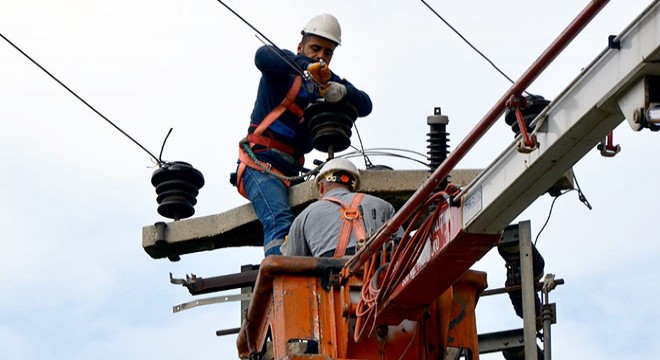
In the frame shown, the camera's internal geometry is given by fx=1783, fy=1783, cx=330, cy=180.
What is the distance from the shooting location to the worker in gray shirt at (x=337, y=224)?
1156 centimetres

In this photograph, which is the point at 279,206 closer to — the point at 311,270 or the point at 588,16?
the point at 311,270

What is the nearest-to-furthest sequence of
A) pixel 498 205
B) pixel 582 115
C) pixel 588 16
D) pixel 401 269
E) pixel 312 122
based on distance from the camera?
pixel 588 16
pixel 582 115
pixel 498 205
pixel 401 269
pixel 312 122

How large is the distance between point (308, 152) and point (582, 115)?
6.03 m

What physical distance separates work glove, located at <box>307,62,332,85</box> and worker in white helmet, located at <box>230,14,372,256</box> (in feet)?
0.93

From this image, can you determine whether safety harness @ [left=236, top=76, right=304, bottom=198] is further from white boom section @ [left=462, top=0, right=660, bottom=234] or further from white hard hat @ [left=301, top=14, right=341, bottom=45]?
white boom section @ [left=462, top=0, right=660, bottom=234]

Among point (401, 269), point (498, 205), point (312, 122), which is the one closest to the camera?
point (498, 205)

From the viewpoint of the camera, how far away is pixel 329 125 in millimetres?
13914

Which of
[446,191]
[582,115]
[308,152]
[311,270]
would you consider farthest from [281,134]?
[582,115]

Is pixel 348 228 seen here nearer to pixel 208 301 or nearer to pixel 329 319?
pixel 329 319

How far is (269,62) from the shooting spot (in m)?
14.0

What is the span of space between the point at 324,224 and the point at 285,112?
2886 millimetres

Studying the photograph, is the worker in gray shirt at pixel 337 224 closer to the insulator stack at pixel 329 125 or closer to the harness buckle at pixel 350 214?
the harness buckle at pixel 350 214

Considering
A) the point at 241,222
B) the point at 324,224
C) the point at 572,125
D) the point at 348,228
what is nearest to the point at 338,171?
Result: the point at 324,224

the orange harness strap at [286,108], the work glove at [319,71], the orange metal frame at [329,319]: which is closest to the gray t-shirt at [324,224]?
the orange metal frame at [329,319]
